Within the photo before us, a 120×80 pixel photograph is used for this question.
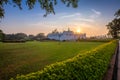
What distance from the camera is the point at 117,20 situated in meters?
85.9

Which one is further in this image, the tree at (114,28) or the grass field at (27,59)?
the tree at (114,28)

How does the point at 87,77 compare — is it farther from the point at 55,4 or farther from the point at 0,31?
the point at 0,31

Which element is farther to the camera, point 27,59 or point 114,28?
point 114,28

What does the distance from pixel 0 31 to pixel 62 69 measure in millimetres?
15077

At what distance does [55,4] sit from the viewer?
12078 millimetres

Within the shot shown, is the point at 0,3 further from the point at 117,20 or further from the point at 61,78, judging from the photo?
the point at 117,20

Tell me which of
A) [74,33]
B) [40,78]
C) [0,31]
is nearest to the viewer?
[40,78]

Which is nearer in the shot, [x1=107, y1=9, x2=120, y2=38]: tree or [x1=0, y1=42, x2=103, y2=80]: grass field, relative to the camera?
[x1=0, y1=42, x2=103, y2=80]: grass field

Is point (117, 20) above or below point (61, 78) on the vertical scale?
above

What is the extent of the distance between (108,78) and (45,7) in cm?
759

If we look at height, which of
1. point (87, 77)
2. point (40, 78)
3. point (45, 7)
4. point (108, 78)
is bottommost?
point (108, 78)

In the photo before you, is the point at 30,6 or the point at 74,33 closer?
the point at 30,6

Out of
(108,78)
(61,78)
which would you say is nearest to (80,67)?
(61,78)

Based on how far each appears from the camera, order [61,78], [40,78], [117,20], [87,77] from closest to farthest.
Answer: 1. [40,78]
2. [61,78]
3. [87,77]
4. [117,20]
